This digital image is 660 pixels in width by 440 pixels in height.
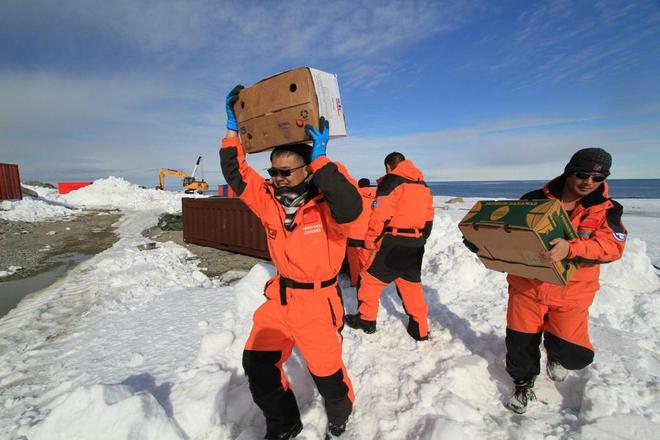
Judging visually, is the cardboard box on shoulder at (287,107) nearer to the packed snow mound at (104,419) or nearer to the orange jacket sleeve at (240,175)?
the orange jacket sleeve at (240,175)

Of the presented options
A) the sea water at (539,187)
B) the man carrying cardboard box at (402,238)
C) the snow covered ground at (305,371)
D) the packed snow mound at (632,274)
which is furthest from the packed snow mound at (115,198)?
the sea water at (539,187)

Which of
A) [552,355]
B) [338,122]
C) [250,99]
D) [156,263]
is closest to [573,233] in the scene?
[552,355]

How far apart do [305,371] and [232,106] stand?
2477 millimetres

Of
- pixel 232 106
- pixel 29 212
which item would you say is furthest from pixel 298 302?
pixel 29 212

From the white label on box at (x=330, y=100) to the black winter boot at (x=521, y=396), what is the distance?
2.49 m

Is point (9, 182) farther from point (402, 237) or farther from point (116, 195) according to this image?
point (402, 237)

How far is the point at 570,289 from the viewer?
96.6 inches

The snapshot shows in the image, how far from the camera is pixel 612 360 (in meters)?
2.98

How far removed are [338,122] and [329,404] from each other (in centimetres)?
200

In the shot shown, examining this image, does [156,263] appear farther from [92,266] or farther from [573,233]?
[573,233]

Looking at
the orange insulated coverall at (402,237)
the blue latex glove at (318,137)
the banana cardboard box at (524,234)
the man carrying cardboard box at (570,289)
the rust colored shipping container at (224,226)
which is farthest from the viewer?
the rust colored shipping container at (224,226)

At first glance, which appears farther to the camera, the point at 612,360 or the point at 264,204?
the point at 612,360

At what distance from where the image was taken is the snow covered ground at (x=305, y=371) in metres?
2.21

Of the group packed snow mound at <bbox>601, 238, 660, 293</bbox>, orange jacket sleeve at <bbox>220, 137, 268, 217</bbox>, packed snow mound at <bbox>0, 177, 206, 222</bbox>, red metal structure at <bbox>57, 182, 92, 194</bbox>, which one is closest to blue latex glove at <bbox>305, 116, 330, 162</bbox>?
orange jacket sleeve at <bbox>220, 137, 268, 217</bbox>
